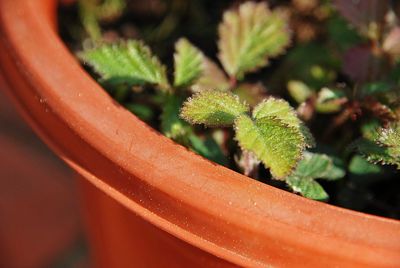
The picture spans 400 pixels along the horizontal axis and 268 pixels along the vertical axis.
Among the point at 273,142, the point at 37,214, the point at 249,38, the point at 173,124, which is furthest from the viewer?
the point at 37,214

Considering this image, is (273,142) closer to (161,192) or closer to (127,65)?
(161,192)

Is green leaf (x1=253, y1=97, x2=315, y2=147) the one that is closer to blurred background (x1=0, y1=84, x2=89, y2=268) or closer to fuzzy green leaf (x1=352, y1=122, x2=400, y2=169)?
Answer: fuzzy green leaf (x1=352, y1=122, x2=400, y2=169)

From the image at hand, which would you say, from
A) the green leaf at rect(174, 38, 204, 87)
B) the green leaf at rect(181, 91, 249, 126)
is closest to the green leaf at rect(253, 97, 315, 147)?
the green leaf at rect(181, 91, 249, 126)

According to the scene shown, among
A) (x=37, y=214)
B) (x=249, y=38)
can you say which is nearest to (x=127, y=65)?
(x=249, y=38)

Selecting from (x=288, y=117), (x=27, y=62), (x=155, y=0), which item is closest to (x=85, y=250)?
(x=155, y=0)

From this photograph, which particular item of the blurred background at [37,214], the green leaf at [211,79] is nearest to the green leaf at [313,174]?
the green leaf at [211,79]

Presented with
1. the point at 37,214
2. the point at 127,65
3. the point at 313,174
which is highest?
the point at 127,65

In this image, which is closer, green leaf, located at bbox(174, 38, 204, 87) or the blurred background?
green leaf, located at bbox(174, 38, 204, 87)

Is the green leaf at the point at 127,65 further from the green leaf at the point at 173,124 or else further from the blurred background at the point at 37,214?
the blurred background at the point at 37,214
